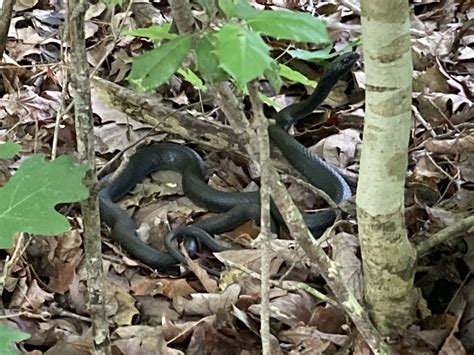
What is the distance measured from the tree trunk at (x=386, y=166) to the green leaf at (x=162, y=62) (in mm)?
561

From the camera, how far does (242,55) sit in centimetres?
114

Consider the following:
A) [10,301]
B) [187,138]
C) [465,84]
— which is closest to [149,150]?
[187,138]

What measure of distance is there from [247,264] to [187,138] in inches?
40.6

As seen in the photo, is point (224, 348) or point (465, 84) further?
point (465, 84)

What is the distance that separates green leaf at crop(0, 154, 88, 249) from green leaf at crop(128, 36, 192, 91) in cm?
37

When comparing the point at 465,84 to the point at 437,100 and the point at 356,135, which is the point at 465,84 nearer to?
the point at 437,100

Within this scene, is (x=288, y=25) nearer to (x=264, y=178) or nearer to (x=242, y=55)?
(x=242, y=55)

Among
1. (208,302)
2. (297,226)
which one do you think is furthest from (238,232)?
(297,226)

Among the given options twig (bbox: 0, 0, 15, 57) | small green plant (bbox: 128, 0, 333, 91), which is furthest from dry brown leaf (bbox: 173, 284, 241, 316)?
small green plant (bbox: 128, 0, 333, 91)

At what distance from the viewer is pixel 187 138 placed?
3877 mm

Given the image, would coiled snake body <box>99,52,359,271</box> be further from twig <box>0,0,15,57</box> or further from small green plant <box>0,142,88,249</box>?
small green plant <box>0,142,88,249</box>

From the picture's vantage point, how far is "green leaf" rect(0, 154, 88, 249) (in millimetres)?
1590

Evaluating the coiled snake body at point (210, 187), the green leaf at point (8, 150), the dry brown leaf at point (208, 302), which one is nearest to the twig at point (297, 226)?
the green leaf at point (8, 150)

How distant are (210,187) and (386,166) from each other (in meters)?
2.00
